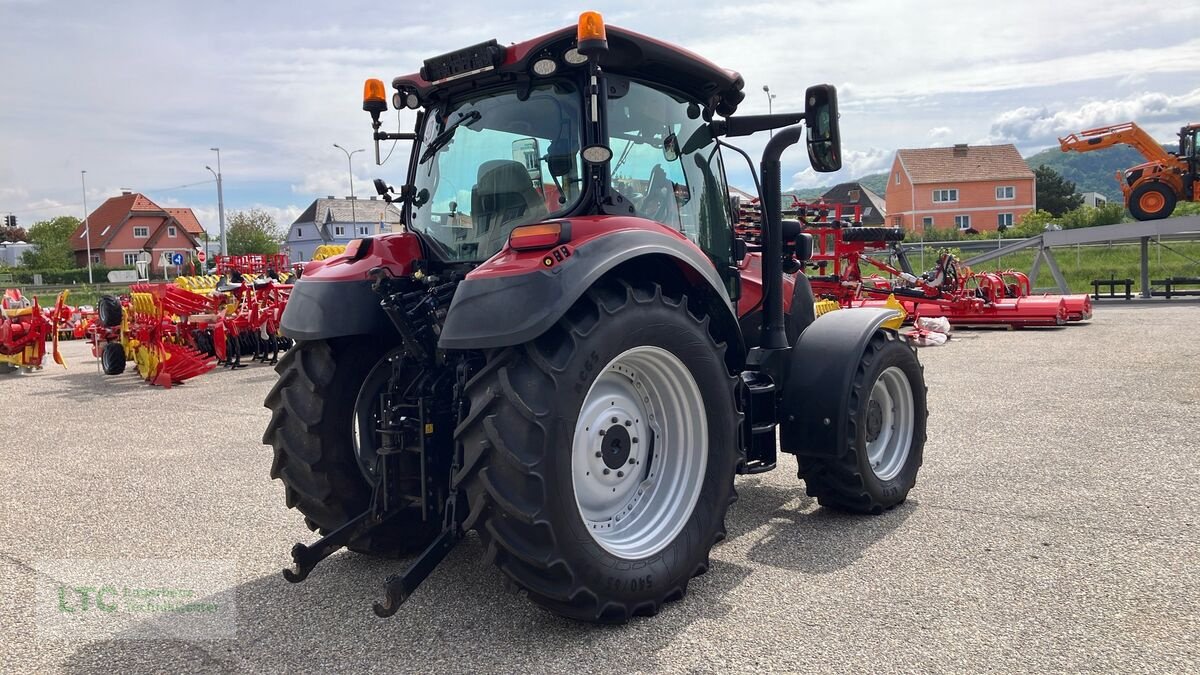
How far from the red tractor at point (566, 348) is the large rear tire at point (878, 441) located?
0.8 inches

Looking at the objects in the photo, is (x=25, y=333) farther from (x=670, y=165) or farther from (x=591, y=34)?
(x=591, y=34)

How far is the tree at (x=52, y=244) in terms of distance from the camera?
64062 mm

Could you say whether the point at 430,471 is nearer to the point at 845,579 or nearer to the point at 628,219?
the point at 628,219

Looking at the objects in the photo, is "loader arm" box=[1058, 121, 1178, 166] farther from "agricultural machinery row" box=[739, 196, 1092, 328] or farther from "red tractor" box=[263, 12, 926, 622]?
→ "red tractor" box=[263, 12, 926, 622]

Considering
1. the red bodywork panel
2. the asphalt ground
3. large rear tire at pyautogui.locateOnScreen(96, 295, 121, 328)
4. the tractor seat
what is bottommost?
the asphalt ground

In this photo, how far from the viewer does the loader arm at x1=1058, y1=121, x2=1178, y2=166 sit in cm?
2359

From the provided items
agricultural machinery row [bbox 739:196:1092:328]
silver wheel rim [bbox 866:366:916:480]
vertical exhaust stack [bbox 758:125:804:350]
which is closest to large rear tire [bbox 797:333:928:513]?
silver wheel rim [bbox 866:366:916:480]

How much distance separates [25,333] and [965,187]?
59.9 meters

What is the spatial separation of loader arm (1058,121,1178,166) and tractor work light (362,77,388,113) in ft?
78.7

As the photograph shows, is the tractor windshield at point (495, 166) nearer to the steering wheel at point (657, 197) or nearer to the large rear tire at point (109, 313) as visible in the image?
the steering wheel at point (657, 197)

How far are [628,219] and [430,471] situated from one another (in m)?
1.31

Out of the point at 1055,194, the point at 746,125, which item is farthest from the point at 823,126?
the point at 1055,194

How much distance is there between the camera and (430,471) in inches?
134

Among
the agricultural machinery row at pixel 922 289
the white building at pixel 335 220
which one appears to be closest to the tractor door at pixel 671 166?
the agricultural machinery row at pixel 922 289
